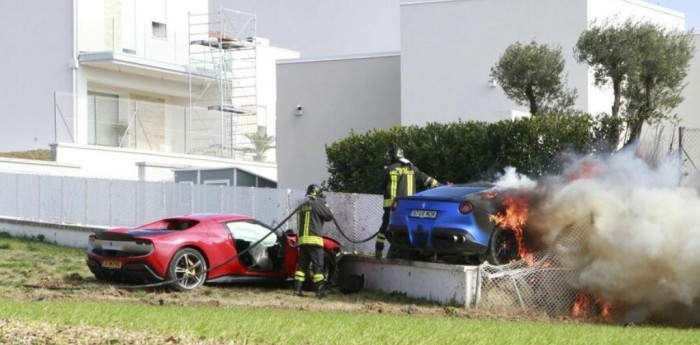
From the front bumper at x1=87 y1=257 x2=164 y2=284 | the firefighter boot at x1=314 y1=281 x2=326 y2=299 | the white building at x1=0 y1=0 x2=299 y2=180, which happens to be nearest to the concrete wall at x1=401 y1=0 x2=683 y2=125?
the white building at x1=0 y1=0 x2=299 y2=180

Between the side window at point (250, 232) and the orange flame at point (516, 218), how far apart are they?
14.2ft

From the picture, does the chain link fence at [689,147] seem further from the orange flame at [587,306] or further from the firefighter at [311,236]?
the firefighter at [311,236]

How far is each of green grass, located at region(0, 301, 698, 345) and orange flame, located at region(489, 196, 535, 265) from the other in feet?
12.4

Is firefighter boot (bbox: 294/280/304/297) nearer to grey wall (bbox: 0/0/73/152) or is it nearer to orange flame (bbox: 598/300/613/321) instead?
orange flame (bbox: 598/300/613/321)

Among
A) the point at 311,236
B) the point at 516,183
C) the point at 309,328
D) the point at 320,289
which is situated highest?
the point at 516,183

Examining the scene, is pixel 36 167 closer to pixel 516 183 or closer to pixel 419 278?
pixel 419 278

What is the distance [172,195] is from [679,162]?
15015 mm

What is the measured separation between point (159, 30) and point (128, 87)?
378cm

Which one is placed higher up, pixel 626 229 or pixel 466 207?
pixel 466 207

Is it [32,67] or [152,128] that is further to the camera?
[32,67]

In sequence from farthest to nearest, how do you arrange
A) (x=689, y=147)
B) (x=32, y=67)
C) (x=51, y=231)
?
(x=32, y=67) < (x=51, y=231) < (x=689, y=147)

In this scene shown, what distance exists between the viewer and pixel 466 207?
1875 centimetres

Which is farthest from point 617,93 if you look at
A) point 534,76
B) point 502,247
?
point 502,247

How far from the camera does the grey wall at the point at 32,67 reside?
47.9 meters
